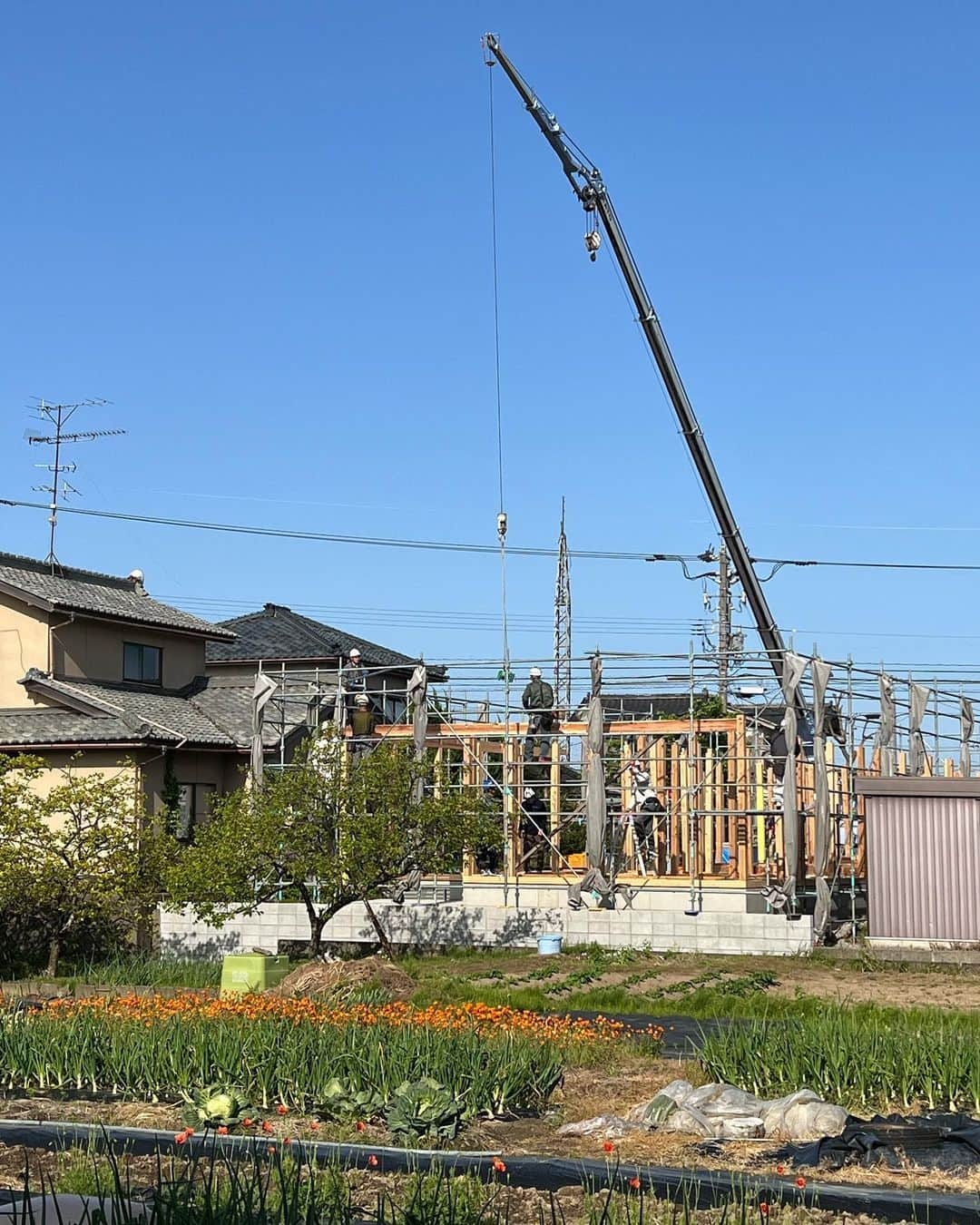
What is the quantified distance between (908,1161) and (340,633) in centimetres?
3583

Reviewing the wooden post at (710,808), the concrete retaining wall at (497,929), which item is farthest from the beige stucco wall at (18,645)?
the wooden post at (710,808)

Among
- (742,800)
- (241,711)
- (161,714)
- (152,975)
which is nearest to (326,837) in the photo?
(152,975)

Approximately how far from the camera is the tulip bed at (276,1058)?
35.4 ft

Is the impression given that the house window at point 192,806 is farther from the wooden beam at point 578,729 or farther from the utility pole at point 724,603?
the utility pole at point 724,603

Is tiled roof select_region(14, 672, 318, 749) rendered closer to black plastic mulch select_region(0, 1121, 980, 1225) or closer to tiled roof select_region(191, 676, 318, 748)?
tiled roof select_region(191, 676, 318, 748)

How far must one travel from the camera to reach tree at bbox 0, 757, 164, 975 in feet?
78.3

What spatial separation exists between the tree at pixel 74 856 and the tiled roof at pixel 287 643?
Result: 1471 cm

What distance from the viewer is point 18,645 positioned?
30953 mm

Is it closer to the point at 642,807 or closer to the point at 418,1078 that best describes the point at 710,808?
the point at 642,807

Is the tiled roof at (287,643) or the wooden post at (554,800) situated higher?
the tiled roof at (287,643)

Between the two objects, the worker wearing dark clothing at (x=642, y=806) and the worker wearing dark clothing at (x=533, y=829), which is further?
the worker wearing dark clothing at (x=533, y=829)

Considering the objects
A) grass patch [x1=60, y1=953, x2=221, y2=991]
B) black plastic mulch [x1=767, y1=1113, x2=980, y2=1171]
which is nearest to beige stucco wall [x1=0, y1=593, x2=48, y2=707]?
grass patch [x1=60, y1=953, x2=221, y2=991]

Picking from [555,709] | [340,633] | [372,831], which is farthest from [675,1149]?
[340,633]

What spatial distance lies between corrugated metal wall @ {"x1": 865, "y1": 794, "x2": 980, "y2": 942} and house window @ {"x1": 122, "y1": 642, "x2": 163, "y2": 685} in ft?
53.3
